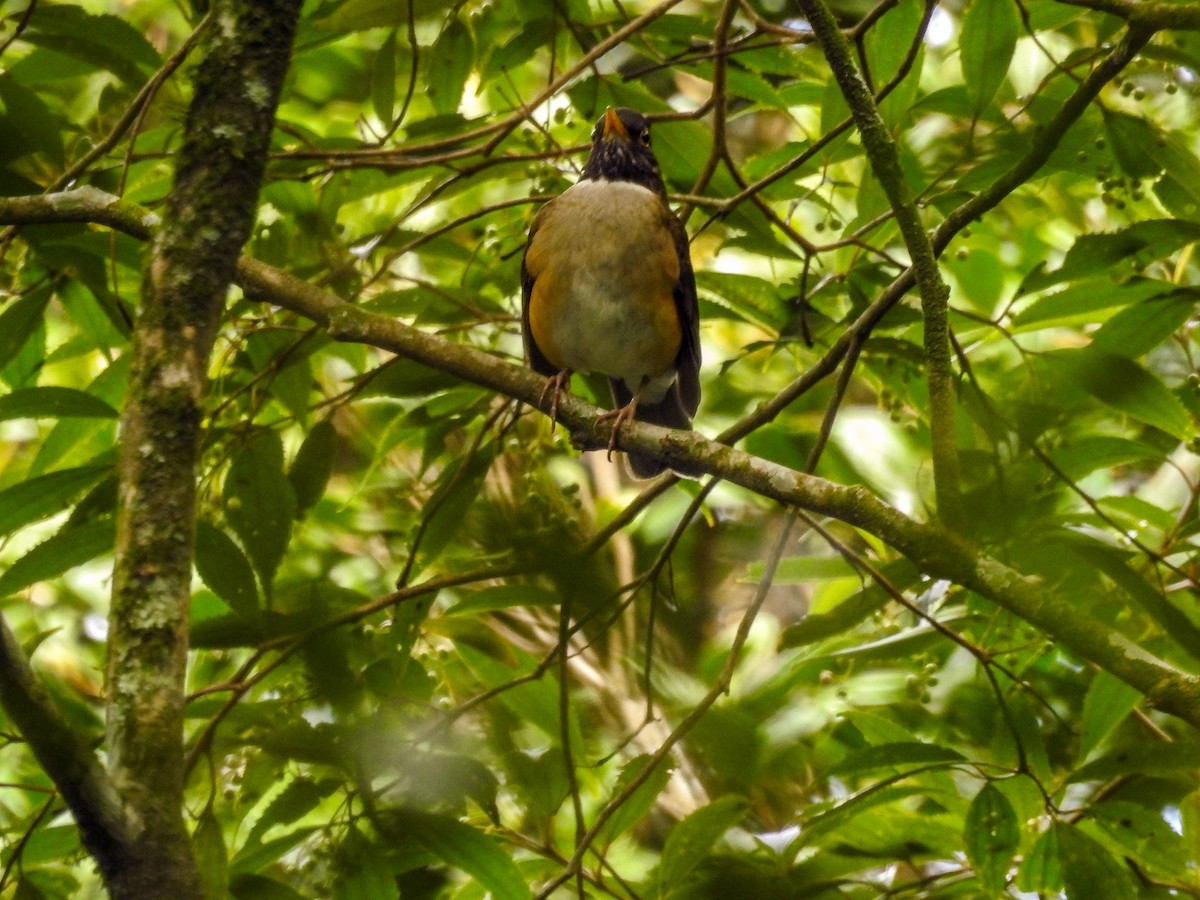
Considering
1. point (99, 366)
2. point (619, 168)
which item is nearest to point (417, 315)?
point (619, 168)

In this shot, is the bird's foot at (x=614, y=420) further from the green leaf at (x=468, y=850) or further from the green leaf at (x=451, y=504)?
the green leaf at (x=468, y=850)

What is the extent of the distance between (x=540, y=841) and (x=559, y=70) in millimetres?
1931

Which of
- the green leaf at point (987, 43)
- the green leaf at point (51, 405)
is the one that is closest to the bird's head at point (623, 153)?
the green leaf at point (987, 43)

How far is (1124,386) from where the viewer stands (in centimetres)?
283

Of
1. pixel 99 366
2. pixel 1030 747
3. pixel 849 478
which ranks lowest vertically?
pixel 1030 747

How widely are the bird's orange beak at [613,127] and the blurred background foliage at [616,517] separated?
141 mm

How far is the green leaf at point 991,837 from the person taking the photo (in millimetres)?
2473

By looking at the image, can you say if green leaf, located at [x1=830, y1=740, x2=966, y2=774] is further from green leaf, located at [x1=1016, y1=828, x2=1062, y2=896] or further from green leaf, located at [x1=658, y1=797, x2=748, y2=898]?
green leaf, located at [x1=658, y1=797, x2=748, y2=898]

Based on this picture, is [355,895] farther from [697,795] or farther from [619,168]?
[619,168]

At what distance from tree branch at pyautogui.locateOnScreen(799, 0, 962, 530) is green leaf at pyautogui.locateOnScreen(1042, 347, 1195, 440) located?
71 cm

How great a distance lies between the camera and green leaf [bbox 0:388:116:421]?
268 centimetres

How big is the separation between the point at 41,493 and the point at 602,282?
1.63m

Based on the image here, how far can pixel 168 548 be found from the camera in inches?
67.9

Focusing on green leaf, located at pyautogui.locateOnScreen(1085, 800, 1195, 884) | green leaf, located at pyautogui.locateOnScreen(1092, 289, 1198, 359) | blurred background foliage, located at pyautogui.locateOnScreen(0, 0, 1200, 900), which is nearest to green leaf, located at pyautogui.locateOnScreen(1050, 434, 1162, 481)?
blurred background foliage, located at pyautogui.locateOnScreen(0, 0, 1200, 900)
